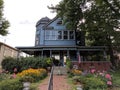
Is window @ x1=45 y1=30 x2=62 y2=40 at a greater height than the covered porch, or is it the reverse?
window @ x1=45 y1=30 x2=62 y2=40

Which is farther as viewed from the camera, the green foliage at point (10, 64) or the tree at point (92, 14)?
the green foliage at point (10, 64)

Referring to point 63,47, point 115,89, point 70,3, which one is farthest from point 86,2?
point 115,89

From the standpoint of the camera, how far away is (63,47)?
80.9 feet

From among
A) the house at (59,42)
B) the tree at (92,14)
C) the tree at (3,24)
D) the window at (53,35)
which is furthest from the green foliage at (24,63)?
the tree at (3,24)

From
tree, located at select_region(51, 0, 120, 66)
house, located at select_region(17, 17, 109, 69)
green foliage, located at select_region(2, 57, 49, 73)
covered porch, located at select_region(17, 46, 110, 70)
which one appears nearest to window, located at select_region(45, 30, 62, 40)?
house, located at select_region(17, 17, 109, 69)

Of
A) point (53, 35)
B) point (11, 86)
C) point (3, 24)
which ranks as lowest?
point (11, 86)

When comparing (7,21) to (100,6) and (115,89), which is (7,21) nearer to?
(100,6)

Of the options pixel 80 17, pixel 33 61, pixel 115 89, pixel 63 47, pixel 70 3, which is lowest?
pixel 115 89

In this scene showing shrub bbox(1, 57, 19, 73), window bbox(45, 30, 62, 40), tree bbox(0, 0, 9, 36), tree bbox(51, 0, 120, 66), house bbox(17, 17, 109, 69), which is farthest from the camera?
tree bbox(0, 0, 9, 36)

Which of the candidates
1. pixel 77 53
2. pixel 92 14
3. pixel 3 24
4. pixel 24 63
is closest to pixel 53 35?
pixel 77 53

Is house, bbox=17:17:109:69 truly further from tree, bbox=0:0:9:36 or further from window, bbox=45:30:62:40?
tree, bbox=0:0:9:36

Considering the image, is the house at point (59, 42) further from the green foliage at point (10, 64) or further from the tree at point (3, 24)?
the tree at point (3, 24)

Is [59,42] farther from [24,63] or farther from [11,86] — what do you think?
[11,86]

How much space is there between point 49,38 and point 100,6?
913 centimetres
